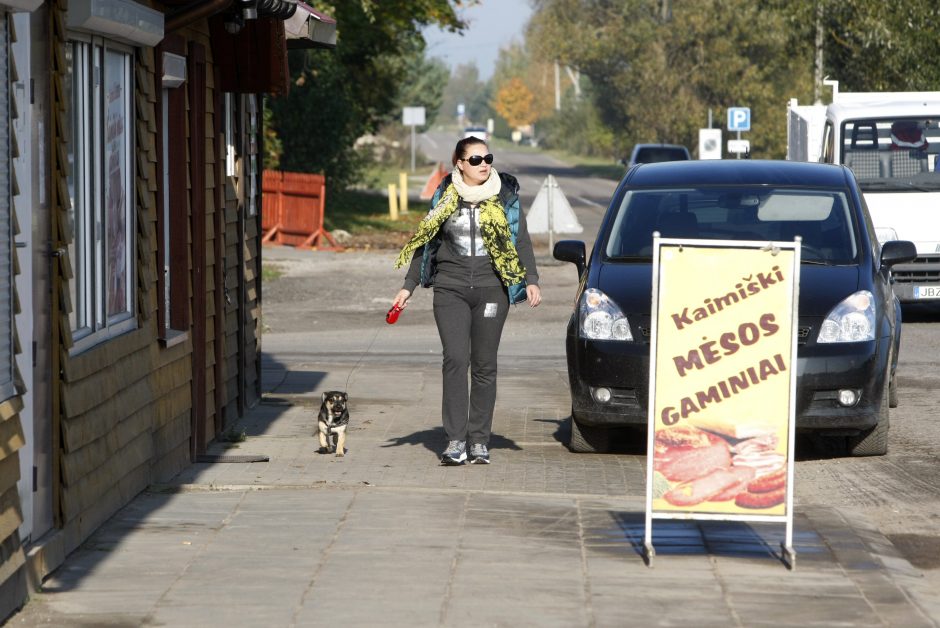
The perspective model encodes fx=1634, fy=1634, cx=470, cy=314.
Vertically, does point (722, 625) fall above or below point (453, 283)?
below

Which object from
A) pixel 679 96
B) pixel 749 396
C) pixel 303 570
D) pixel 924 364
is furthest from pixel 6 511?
pixel 679 96

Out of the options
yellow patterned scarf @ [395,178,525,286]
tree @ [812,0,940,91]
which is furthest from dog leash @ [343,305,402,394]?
tree @ [812,0,940,91]

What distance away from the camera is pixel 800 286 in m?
9.53

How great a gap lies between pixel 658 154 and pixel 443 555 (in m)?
36.2

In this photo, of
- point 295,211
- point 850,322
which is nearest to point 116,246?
point 850,322

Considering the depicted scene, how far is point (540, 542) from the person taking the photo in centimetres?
691

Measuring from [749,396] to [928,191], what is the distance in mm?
11869

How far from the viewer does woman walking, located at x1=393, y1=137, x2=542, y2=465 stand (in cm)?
902

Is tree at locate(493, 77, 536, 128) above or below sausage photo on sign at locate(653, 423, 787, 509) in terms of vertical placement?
above

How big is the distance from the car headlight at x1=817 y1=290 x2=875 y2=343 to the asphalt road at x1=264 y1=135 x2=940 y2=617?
2.53ft

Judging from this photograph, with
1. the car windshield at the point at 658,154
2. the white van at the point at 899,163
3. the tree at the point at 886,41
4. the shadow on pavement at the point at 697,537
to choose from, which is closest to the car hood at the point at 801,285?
the shadow on pavement at the point at 697,537

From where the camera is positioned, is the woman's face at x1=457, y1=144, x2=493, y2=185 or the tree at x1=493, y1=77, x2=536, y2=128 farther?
the tree at x1=493, y1=77, x2=536, y2=128

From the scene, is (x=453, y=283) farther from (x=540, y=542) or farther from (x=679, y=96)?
(x=679, y=96)

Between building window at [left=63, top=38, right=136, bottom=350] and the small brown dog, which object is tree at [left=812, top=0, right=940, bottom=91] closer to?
the small brown dog
